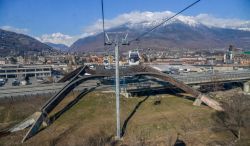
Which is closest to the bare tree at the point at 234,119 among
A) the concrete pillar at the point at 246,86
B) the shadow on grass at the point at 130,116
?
the shadow on grass at the point at 130,116

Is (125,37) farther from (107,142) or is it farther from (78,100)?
(78,100)

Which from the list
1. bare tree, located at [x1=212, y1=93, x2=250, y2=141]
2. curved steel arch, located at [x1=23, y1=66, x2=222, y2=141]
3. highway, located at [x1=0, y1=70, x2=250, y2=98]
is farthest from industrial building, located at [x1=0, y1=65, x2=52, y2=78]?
bare tree, located at [x1=212, y1=93, x2=250, y2=141]

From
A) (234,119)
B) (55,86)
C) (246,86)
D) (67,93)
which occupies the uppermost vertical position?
(55,86)

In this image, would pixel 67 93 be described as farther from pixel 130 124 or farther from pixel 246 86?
pixel 246 86

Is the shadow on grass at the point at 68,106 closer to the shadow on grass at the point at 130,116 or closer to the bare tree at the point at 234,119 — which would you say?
the shadow on grass at the point at 130,116

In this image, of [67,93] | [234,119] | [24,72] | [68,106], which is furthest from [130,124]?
[24,72]

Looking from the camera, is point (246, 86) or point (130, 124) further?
point (246, 86)

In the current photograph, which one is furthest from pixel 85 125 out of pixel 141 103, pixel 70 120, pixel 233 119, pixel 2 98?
pixel 233 119

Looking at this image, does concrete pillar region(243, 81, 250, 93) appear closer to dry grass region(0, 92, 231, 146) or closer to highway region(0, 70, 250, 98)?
highway region(0, 70, 250, 98)
